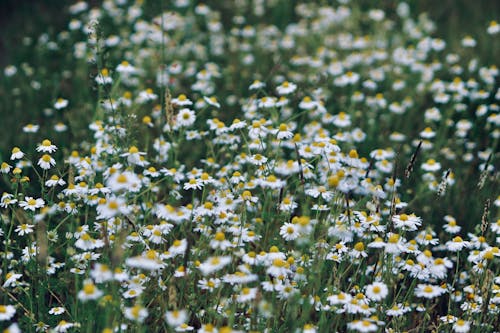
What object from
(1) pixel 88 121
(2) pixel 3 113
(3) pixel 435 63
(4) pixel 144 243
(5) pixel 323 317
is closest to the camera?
(5) pixel 323 317

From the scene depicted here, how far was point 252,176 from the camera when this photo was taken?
3467 mm

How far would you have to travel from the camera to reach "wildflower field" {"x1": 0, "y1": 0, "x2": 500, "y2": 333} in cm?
266

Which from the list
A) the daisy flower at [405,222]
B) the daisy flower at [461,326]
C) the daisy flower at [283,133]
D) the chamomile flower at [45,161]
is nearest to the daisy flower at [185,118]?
the daisy flower at [283,133]

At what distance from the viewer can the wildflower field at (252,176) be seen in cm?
266

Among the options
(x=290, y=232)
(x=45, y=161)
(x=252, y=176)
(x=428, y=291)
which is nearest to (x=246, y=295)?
(x=290, y=232)

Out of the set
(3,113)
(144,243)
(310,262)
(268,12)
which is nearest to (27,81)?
(3,113)

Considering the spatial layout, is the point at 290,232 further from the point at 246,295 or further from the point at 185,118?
the point at 185,118

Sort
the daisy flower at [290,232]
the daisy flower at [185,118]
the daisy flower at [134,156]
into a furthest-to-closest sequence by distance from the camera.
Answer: the daisy flower at [185,118] → the daisy flower at [134,156] → the daisy flower at [290,232]

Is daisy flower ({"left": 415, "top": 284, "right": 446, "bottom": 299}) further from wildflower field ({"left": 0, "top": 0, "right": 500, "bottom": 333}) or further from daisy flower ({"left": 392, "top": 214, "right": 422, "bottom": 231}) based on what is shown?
daisy flower ({"left": 392, "top": 214, "right": 422, "bottom": 231})

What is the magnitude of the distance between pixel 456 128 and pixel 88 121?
2.99 meters

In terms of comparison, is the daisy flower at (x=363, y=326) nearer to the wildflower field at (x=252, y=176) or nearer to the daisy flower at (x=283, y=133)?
the wildflower field at (x=252, y=176)

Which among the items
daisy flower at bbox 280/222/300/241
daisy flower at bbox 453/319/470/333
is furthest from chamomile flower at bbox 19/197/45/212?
daisy flower at bbox 453/319/470/333

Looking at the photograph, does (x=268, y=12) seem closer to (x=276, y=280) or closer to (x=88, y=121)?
(x=88, y=121)

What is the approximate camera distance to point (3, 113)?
5.34 m
